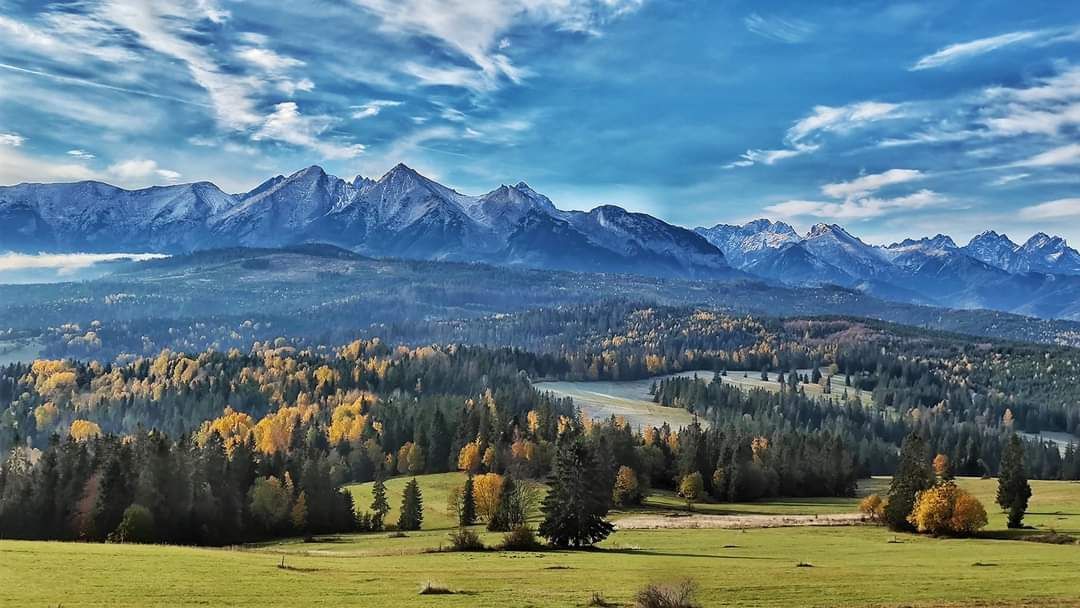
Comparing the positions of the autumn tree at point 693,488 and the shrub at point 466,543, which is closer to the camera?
the shrub at point 466,543

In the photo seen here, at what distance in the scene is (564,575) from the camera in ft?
191

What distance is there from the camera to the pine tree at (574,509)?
89.9m

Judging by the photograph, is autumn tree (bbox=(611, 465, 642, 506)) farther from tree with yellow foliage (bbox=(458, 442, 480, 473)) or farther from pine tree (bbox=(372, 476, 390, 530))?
pine tree (bbox=(372, 476, 390, 530))

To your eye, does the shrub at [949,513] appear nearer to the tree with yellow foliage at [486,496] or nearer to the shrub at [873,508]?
the shrub at [873,508]

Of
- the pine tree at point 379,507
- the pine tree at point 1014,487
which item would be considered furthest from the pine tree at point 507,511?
the pine tree at point 1014,487

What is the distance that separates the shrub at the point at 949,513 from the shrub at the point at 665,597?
69.7 m

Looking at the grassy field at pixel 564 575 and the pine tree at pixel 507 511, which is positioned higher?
the grassy field at pixel 564 575

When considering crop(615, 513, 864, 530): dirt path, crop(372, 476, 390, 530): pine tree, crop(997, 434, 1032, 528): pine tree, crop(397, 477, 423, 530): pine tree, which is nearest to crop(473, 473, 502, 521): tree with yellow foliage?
crop(397, 477, 423, 530): pine tree

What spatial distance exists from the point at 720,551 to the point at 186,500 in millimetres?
68245

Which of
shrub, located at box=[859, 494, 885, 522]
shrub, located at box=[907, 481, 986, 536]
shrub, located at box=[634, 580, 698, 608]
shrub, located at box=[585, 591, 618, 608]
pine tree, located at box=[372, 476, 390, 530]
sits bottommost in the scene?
pine tree, located at box=[372, 476, 390, 530]

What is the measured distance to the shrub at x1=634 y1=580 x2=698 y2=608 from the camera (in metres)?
42.6

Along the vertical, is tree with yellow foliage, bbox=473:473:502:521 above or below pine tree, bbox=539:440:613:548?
below

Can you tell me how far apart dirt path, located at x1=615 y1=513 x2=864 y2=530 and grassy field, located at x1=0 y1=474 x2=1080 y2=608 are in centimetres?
2653

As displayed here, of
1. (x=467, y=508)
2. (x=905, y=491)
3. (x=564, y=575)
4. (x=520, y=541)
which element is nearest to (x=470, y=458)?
(x=467, y=508)
